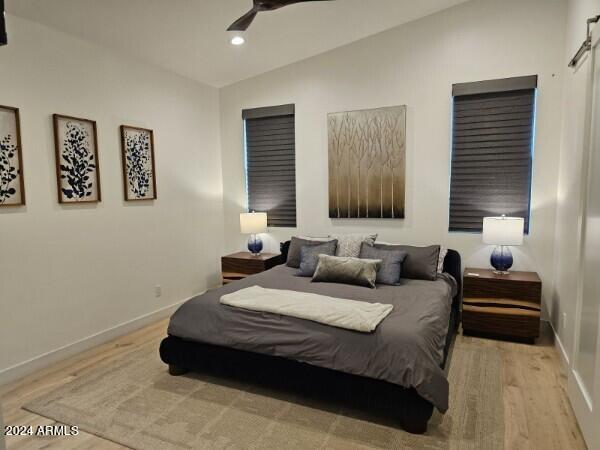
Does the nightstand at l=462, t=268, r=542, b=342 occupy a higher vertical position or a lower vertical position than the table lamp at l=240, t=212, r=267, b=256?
lower

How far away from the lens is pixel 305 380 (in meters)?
2.44

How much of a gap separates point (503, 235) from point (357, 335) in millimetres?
1930

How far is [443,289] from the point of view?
10.6 feet

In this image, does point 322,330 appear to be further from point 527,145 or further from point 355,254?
point 527,145

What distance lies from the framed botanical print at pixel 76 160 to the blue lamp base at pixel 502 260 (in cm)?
372

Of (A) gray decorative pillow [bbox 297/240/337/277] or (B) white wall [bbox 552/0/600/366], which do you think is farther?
(A) gray decorative pillow [bbox 297/240/337/277]

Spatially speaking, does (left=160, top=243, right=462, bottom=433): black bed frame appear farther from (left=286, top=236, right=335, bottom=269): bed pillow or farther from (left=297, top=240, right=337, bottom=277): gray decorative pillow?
(left=286, top=236, right=335, bottom=269): bed pillow

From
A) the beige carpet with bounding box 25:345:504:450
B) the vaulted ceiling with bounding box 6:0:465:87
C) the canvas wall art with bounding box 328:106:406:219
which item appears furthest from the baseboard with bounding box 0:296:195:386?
the vaulted ceiling with bounding box 6:0:465:87

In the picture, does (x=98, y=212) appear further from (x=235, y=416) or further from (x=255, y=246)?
(x=235, y=416)

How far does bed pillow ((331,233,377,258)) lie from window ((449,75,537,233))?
0.93 metres

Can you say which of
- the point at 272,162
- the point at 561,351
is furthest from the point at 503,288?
the point at 272,162

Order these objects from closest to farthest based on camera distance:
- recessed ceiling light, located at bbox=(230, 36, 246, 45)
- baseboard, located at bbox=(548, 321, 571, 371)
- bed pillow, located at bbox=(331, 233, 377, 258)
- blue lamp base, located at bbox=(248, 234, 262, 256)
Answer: baseboard, located at bbox=(548, 321, 571, 371) < recessed ceiling light, located at bbox=(230, 36, 246, 45) < bed pillow, located at bbox=(331, 233, 377, 258) < blue lamp base, located at bbox=(248, 234, 262, 256)

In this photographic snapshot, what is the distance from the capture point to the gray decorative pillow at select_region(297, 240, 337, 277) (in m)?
3.69

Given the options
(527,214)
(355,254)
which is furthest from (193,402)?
(527,214)
